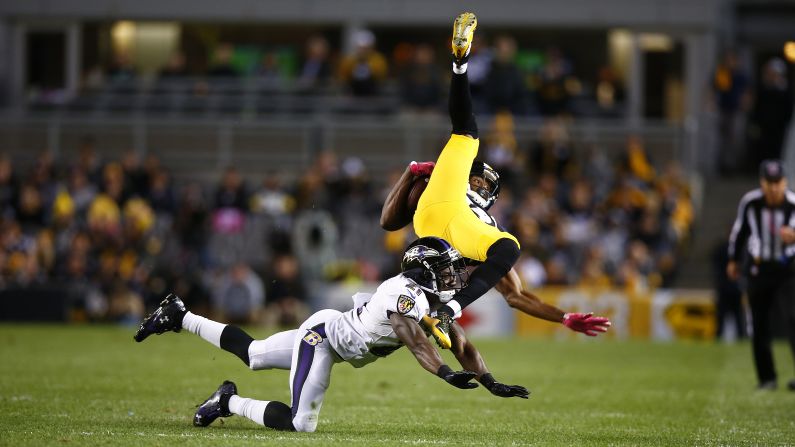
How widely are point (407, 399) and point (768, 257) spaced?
383cm

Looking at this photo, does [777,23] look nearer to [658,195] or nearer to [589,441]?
[658,195]

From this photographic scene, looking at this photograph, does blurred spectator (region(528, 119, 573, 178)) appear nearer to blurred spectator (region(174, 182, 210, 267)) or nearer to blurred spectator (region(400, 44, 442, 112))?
blurred spectator (region(400, 44, 442, 112))

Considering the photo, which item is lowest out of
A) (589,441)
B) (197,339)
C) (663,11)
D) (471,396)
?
(197,339)

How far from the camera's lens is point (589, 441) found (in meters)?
8.24

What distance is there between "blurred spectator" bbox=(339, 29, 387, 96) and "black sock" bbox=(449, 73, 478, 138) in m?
15.6

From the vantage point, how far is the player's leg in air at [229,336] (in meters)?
8.28

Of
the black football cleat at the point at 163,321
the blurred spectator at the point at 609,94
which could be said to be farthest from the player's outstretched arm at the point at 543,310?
the blurred spectator at the point at 609,94

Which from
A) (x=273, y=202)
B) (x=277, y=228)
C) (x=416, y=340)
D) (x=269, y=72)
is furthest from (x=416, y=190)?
(x=269, y=72)

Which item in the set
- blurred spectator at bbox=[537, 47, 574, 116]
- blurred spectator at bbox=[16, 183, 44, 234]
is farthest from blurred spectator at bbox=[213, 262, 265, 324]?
blurred spectator at bbox=[537, 47, 574, 116]

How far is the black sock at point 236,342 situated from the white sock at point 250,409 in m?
0.30

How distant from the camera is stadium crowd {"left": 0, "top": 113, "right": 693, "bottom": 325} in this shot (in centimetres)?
2055

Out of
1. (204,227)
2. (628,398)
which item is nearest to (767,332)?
(628,398)

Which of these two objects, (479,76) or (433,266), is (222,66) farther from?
(433,266)

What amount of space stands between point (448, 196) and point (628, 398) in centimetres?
389
